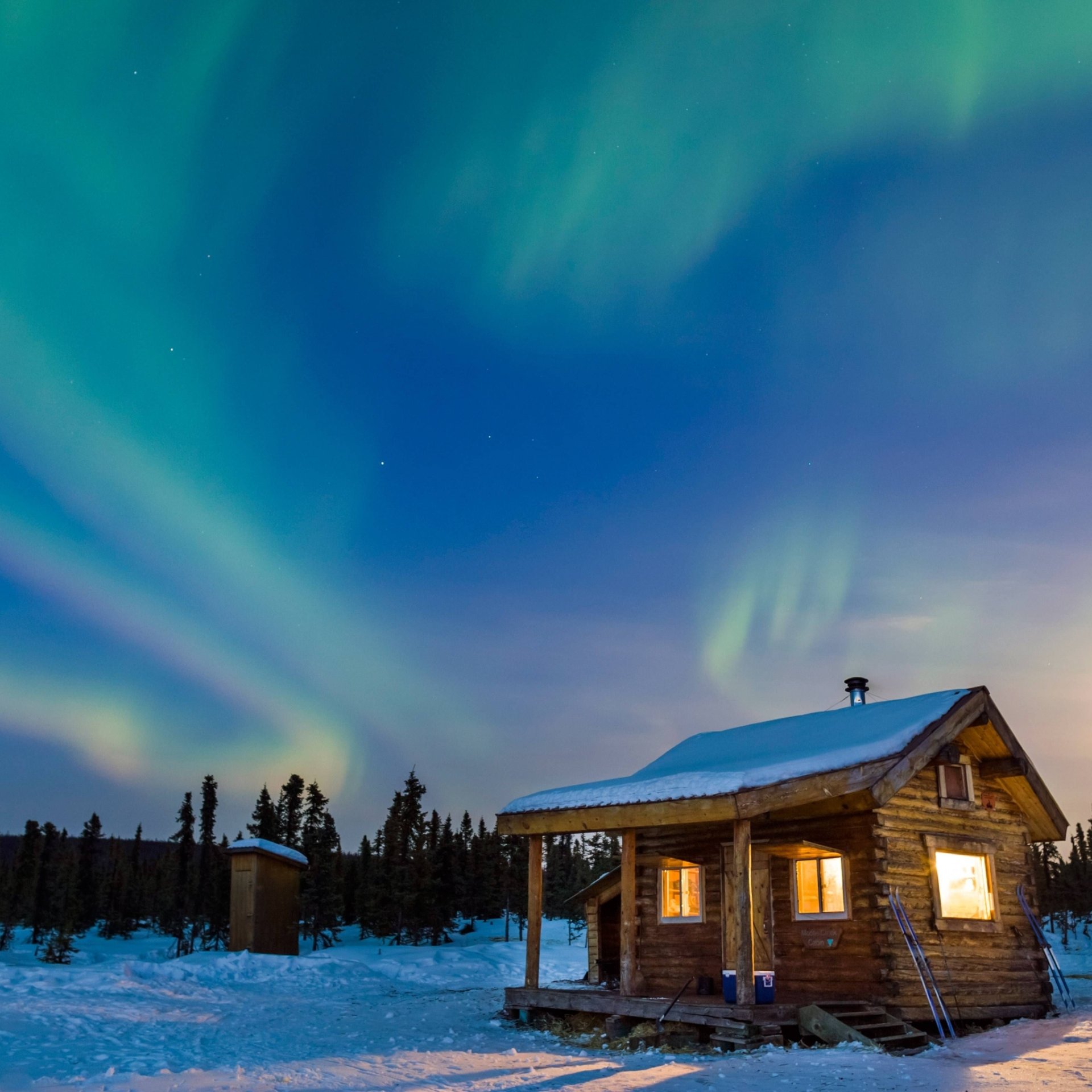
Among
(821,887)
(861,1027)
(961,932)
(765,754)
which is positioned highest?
(765,754)

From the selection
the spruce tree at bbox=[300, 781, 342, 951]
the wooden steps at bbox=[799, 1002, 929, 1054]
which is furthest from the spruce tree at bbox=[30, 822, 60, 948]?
the wooden steps at bbox=[799, 1002, 929, 1054]

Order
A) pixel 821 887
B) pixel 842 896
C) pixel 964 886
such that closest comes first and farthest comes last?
pixel 842 896 → pixel 821 887 → pixel 964 886

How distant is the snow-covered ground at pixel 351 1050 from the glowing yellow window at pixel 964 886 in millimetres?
2015

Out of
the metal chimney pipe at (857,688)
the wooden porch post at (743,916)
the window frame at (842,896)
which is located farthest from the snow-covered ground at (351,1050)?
the metal chimney pipe at (857,688)

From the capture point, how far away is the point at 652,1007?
52.5ft

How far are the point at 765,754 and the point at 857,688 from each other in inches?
241

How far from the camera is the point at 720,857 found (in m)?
18.7

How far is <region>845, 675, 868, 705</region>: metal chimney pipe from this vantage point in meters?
24.0

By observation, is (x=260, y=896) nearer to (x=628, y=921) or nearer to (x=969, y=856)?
(x=628, y=921)

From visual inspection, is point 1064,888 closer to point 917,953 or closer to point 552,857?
point 552,857

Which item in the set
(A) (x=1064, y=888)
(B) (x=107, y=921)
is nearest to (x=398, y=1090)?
(B) (x=107, y=921)

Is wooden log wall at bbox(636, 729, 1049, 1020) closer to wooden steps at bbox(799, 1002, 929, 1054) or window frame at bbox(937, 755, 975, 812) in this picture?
window frame at bbox(937, 755, 975, 812)

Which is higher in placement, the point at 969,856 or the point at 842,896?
the point at 969,856

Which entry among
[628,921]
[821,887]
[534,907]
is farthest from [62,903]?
[821,887]
